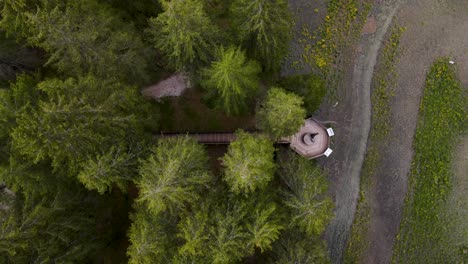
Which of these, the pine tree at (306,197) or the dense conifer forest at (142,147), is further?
the pine tree at (306,197)

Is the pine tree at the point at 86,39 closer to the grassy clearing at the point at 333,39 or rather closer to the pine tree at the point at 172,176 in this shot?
the pine tree at the point at 172,176

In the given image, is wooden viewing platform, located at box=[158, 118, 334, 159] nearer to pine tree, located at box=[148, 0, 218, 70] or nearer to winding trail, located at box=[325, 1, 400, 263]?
winding trail, located at box=[325, 1, 400, 263]

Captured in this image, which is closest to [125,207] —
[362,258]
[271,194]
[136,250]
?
[136,250]

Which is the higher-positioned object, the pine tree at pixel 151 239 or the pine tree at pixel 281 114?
the pine tree at pixel 281 114

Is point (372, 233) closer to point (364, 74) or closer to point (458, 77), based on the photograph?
point (364, 74)

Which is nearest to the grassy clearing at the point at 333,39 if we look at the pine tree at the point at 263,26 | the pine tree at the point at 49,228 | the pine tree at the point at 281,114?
the pine tree at the point at 263,26

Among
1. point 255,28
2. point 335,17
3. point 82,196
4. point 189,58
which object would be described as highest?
point 335,17

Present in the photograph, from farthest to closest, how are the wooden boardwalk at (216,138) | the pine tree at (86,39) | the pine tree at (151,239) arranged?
the wooden boardwalk at (216,138) < the pine tree at (151,239) < the pine tree at (86,39)
